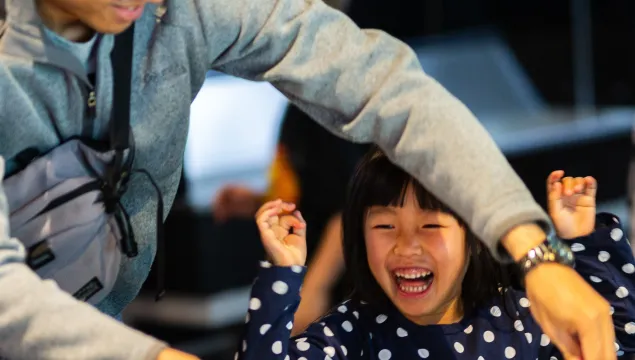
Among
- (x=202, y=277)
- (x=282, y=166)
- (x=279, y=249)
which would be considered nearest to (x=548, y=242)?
(x=279, y=249)

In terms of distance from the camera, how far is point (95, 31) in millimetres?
1353

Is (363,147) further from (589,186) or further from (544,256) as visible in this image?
(544,256)

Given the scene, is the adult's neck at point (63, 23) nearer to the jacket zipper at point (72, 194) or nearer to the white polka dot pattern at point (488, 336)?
the jacket zipper at point (72, 194)

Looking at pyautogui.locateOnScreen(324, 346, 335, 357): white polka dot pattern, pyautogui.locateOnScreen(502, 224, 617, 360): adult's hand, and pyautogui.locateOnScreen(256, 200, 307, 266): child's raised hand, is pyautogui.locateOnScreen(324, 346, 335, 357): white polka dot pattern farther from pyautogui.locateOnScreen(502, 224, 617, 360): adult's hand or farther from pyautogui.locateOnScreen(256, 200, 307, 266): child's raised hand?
pyautogui.locateOnScreen(502, 224, 617, 360): adult's hand

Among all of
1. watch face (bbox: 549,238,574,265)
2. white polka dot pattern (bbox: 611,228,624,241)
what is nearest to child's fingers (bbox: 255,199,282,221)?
watch face (bbox: 549,238,574,265)

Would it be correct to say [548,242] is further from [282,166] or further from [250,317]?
[282,166]

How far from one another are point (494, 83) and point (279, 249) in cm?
383

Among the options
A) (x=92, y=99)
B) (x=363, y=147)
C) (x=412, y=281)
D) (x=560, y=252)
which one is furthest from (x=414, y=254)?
(x=363, y=147)

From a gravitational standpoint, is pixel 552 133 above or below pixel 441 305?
below

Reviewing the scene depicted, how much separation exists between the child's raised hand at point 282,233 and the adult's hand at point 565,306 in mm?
352

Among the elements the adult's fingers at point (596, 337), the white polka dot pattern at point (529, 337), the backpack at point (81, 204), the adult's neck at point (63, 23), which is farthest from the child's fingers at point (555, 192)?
the adult's neck at point (63, 23)

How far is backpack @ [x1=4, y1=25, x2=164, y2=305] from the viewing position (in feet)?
4.37

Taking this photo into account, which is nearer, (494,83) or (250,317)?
(250,317)

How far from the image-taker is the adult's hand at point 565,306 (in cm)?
120
